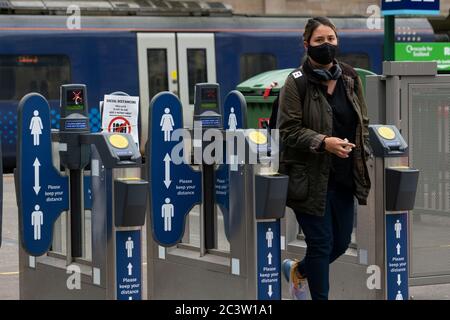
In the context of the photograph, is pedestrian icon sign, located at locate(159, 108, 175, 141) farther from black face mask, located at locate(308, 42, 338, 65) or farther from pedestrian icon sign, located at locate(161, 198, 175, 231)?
black face mask, located at locate(308, 42, 338, 65)

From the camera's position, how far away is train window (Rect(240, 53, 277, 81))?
2236 cm

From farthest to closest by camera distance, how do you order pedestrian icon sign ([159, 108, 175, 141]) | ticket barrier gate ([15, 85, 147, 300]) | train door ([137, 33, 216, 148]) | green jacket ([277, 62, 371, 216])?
train door ([137, 33, 216, 148]) → pedestrian icon sign ([159, 108, 175, 141]) → ticket barrier gate ([15, 85, 147, 300]) → green jacket ([277, 62, 371, 216])

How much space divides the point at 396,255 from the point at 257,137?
3.86 feet

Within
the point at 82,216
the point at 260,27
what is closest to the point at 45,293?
the point at 82,216

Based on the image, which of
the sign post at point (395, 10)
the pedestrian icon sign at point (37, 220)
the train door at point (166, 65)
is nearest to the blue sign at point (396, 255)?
the pedestrian icon sign at point (37, 220)

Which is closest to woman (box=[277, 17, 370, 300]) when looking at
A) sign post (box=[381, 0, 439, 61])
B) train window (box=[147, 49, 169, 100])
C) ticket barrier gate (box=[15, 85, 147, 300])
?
ticket barrier gate (box=[15, 85, 147, 300])

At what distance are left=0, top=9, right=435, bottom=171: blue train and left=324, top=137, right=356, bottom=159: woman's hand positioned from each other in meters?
13.7

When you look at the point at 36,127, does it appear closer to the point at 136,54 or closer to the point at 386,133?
the point at 386,133

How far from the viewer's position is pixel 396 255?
23.5 feet

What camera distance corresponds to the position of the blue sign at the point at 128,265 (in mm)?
6707

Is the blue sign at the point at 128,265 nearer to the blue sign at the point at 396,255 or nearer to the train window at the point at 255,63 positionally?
the blue sign at the point at 396,255

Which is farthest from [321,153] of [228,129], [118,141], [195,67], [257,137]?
[195,67]

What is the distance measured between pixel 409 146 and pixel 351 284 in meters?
0.97

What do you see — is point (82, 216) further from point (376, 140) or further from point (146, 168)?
point (376, 140)
